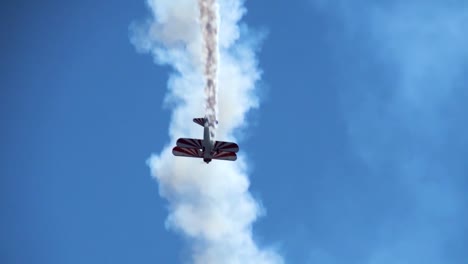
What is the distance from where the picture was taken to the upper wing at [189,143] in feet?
212

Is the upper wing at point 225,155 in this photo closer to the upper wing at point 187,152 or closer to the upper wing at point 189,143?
the upper wing at point 187,152

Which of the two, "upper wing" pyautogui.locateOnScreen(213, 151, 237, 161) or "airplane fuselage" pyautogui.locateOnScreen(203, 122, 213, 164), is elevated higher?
"upper wing" pyautogui.locateOnScreen(213, 151, 237, 161)

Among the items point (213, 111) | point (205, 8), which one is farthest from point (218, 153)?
point (205, 8)

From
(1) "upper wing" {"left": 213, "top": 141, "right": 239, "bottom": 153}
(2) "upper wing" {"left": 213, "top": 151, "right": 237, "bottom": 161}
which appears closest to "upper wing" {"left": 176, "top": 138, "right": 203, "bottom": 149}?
(1) "upper wing" {"left": 213, "top": 141, "right": 239, "bottom": 153}

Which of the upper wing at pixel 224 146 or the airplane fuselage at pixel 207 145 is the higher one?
the upper wing at pixel 224 146

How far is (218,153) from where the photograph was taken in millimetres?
66375

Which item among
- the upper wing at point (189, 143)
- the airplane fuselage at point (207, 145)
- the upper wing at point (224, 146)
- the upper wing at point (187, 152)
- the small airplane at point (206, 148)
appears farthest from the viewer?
the upper wing at point (187, 152)

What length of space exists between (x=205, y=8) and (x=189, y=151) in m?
16.3

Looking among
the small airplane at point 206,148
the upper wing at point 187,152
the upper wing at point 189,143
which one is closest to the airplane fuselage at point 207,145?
the small airplane at point 206,148

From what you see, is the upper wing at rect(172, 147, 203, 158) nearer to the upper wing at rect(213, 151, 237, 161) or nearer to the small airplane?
the small airplane

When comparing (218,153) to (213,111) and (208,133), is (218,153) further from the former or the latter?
(213,111)

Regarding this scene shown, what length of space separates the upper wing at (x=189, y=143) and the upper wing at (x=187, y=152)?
108 centimetres

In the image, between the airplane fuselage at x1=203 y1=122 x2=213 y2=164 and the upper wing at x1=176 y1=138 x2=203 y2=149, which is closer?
the airplane fuselage at x1=203 y1=122 x2=213 y2=164

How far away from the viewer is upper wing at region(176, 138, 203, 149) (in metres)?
64.6
